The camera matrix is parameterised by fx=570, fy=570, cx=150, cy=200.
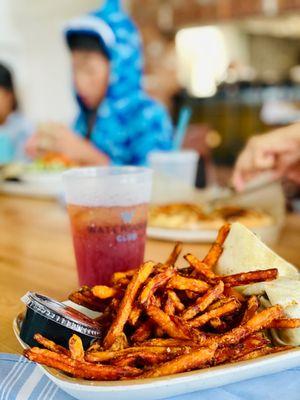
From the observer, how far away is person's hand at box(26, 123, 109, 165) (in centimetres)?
236

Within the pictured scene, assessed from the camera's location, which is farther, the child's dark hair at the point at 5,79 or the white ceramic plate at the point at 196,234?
the child's dark hair at the point at 5,79

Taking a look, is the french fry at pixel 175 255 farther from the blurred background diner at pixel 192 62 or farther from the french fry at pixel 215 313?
the blurred background diner at pixel 192 62

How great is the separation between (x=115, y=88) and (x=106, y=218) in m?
2.08

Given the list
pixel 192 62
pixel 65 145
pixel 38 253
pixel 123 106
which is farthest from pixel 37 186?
pixel 192 62

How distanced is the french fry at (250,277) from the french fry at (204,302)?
4 cm

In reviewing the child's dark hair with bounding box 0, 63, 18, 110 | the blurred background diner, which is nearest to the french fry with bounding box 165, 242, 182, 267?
the blurred background diner

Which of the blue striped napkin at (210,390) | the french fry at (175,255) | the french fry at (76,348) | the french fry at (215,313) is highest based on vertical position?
the french fry at (175,255)

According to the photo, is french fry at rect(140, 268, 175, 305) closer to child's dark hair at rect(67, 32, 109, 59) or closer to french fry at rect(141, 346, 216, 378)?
french fry at rect(141, 346, 216, 378)

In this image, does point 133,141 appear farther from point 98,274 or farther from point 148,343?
point 148,343

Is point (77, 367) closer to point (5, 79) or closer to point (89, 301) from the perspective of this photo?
point (89, 301)

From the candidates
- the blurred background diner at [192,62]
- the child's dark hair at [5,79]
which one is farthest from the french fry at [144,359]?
the child's dark hair at [5,79]

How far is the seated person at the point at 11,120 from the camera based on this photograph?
12.9 feet

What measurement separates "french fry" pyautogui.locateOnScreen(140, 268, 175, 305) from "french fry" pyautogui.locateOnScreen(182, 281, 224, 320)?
0.14 feet

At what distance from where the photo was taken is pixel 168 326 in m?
0.58
